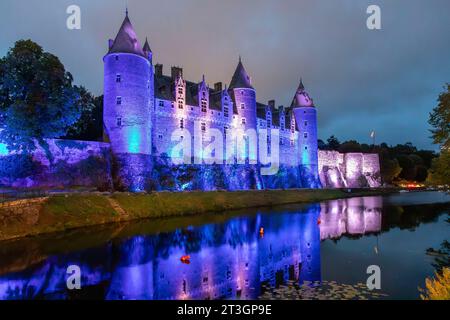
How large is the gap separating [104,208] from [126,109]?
511 inches

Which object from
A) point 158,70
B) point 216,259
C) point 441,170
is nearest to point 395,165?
point 158,70

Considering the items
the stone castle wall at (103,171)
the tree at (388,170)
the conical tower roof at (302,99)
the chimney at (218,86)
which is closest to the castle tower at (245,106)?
the chimney at (218,86)

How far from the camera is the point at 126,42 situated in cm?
3694

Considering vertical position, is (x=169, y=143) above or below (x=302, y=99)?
below

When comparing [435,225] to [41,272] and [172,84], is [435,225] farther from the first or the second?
[172,84]

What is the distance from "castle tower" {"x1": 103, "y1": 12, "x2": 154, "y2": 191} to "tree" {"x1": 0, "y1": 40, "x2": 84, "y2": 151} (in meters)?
5.75

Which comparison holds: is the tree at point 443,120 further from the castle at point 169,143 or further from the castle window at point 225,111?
the castle window at point 225,111

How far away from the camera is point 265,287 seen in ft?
40.4

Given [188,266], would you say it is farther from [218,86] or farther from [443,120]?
[218,86]

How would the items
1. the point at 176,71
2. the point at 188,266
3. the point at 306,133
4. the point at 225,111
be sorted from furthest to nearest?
1. the point at 306,133
2. the point at 225,111
3. the point at 176,71
4. the point at 188,266

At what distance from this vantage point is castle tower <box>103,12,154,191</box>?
35656 millimetres

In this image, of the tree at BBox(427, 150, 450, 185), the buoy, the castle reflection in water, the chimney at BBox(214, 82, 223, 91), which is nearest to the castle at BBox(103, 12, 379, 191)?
the chimney at BBox(214, 82, 223, 91)

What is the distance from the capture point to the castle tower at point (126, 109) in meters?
35.7
